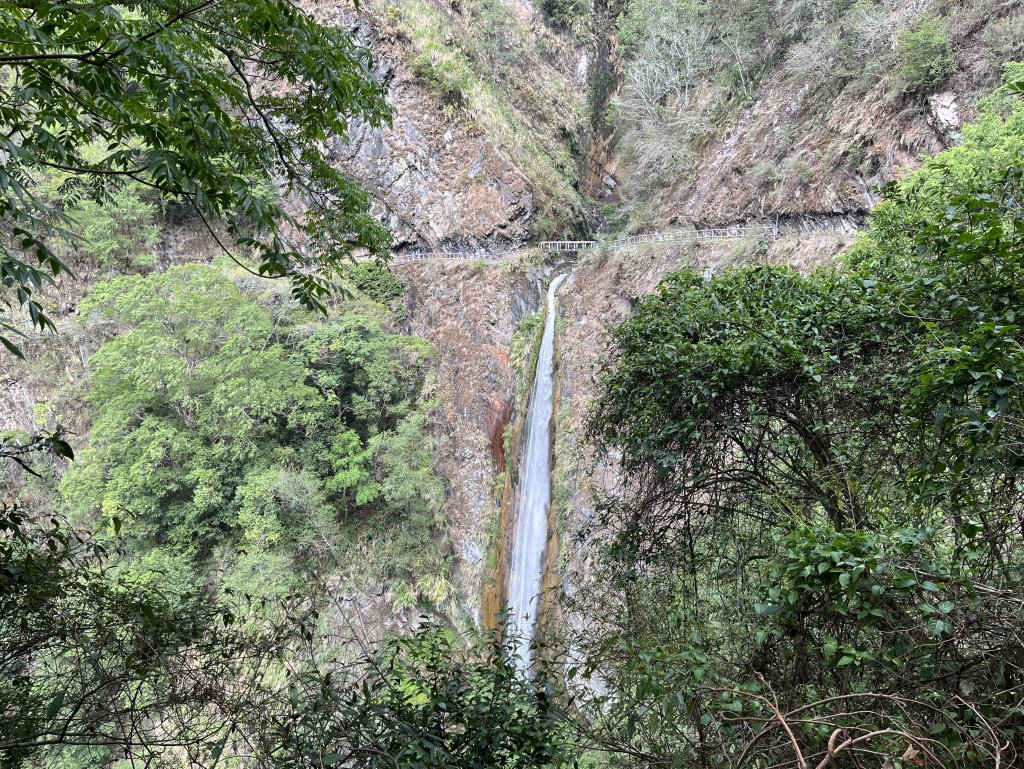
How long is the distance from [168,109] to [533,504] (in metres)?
11.3

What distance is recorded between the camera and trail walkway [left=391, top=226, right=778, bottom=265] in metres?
13.3

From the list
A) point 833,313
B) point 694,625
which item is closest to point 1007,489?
point 694,625

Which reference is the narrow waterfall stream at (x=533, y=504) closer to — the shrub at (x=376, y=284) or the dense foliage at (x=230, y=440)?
the dense foliage at (x=230, y=440)

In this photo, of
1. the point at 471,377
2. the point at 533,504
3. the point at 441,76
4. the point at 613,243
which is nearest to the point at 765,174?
the point at 613,243

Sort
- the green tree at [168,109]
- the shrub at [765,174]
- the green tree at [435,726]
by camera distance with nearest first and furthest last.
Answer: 1. the green tree at [168,109]
2. the green tree at [435,726]
3. the shrub at [765,174]

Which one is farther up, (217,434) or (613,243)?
(613,243)

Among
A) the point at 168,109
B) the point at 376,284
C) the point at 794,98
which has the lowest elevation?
the point at 168,109

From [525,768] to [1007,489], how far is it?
2.47 m

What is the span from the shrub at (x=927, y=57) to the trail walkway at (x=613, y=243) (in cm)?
368

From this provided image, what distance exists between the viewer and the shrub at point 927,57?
10.4 metres

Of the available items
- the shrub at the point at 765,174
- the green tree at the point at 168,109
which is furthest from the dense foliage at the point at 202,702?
the shrub at the point at 765,174

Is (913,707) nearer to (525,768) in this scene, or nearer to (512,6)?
(525,768)

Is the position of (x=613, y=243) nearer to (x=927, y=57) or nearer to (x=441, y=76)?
(x=927, y=57)

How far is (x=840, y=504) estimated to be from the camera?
3.19 m
